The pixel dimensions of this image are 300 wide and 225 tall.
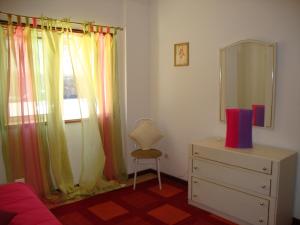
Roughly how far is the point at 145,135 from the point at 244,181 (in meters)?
1.52

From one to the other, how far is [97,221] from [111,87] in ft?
5.55

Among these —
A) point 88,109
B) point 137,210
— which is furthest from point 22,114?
point 137,210

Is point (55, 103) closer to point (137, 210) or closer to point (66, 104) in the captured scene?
point (66, 104)

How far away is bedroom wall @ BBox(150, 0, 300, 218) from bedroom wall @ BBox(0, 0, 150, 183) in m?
0.15

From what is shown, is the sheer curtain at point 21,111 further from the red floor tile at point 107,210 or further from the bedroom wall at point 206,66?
the bedroom wall at point 206,66

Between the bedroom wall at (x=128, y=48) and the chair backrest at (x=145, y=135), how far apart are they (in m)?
0.30

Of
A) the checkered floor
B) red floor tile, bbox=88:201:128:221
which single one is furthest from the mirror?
red floor tile, bbox=88:201:128:221

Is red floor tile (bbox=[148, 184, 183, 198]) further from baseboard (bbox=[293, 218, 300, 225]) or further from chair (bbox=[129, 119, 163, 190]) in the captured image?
baseboard (bbox=[293, 218, 300, 225])

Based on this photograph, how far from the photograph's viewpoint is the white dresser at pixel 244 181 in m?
2.42

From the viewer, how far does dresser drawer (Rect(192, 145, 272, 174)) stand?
2.44 m

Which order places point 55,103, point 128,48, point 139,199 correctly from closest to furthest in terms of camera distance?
1. point 55,103
2. point 139,199
3. point 128,48

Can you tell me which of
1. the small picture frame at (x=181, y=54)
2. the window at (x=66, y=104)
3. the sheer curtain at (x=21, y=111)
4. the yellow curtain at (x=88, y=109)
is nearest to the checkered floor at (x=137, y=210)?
the yellow curtain at (x=88, y=109)

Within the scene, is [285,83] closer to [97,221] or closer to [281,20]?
[281,20]

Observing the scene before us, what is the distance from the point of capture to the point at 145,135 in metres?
3.72
